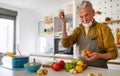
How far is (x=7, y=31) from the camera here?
182 inches

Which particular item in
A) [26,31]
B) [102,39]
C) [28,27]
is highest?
[28,27]

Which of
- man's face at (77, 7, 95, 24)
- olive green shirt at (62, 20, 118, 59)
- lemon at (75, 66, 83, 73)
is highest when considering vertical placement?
man's face at (77, 7, 95, 24)

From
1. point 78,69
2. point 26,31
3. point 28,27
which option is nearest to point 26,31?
point 26,31

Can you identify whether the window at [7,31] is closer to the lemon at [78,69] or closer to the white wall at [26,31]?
the white wall at [26,31]

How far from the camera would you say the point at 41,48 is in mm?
4969

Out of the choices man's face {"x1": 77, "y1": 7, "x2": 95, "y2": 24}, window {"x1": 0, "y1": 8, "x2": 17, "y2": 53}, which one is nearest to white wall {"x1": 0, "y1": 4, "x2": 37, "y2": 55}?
window {"x1": 0, "y1": 8, "x2": 17, "y2": 53}

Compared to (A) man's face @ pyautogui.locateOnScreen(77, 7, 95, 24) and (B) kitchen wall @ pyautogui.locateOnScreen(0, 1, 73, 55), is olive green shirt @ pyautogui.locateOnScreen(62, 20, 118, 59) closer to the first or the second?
Result: (A) man's face @ pyautogui.locateOnScreen(77, 7, 95, 24)

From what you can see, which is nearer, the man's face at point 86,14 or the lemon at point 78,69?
the lemon at point 78,69

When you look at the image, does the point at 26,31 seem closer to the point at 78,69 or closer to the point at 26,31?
the point at 26,31

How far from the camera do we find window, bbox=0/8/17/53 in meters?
4.29

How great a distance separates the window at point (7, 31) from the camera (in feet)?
14.1

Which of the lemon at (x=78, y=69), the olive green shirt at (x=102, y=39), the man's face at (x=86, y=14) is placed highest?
the man's face at (x=86, y=14)

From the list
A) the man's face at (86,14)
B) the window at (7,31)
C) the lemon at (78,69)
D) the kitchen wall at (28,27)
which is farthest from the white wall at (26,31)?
the lemon at (78,69)

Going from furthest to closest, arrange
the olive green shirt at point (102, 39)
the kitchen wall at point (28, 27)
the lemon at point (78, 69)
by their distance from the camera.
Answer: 1. the kitchen wall at point (28, 27)
2. the olive green shirt at point (102, 39)
3. the lemon at point (78, 69)
